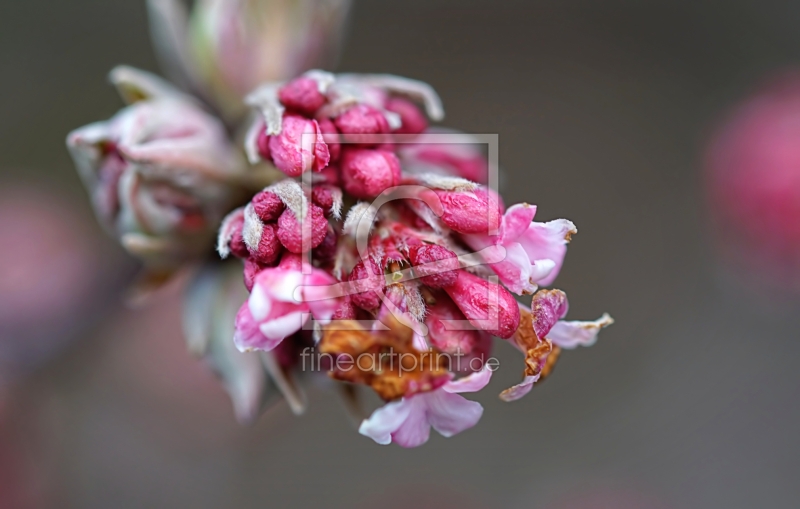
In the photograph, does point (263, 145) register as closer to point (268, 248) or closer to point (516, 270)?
point (268, 248)

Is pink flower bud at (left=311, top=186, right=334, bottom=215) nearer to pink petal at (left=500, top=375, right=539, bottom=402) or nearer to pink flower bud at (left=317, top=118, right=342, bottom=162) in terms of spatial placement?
pink flower bud at (left=317, top=118, right=342, bottom=162)

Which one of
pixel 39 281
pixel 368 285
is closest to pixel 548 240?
pixel 368 285

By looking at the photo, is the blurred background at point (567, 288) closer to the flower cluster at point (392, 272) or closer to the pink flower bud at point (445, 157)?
the pink flower bud at point (445, 157)

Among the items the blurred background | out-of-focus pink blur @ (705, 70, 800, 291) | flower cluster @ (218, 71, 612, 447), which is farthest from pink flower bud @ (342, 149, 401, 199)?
the blurred background

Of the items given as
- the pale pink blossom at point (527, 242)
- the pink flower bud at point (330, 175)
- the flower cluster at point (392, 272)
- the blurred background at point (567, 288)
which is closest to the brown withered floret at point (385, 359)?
the flower cluster at point (392, 272)

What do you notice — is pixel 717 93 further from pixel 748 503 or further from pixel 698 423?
pixel 748 503

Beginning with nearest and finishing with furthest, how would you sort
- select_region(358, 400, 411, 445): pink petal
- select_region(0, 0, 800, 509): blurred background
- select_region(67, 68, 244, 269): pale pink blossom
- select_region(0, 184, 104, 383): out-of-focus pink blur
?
select_region(358, 400, 411, 445): pink petal, select_region(67, 68, 244, 269): pale pink blossom, select_region(0, 184, 104, 383): out-of-focus pink blur, select_region(0, 0, 800, 509): blurred background
